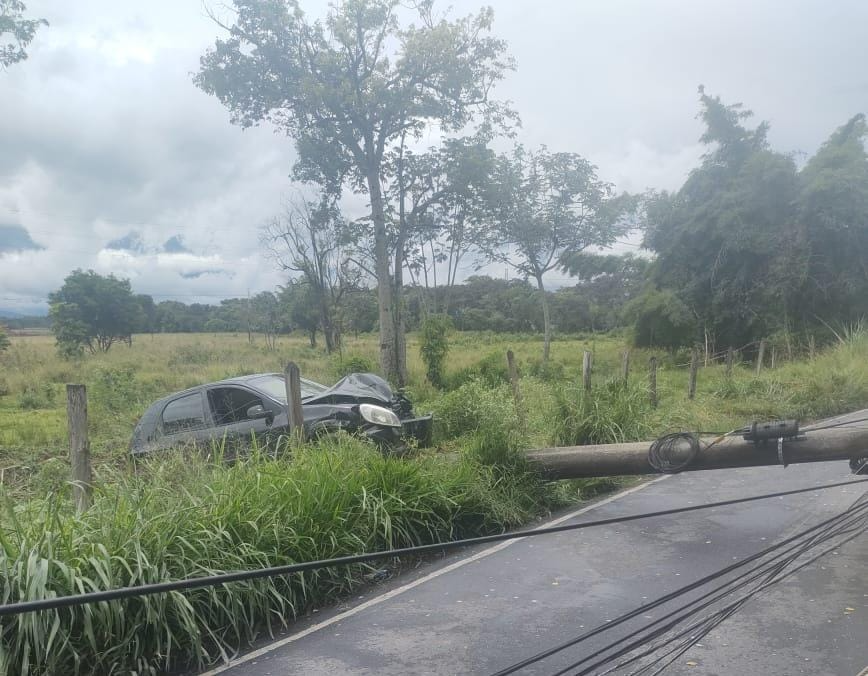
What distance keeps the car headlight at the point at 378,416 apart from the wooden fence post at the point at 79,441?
3302 millimetres

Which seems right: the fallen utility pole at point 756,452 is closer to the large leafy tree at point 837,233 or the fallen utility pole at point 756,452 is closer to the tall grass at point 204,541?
the tall grass at point 204,541

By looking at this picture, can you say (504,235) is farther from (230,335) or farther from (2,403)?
(2,403)

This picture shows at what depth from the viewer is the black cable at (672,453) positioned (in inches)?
260

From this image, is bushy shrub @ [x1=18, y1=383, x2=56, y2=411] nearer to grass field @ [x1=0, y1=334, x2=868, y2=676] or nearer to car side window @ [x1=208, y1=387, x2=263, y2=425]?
grass field @ [x1=0, y1=334, x2=868, y2=676]

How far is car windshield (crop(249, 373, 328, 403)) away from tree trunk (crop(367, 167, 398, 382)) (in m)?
11.5

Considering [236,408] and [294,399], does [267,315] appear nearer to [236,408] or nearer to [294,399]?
[236,408]

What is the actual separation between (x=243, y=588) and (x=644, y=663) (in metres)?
2.62

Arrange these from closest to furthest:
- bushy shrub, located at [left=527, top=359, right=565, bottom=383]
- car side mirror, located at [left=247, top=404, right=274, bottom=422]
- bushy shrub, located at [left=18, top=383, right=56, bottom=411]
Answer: car side mirror, located at [left=247, top=404, right=274, bottom=422]
bushy shrub, located at [left=18, top=383, right=56, bottom=411]
bushy shrub, located at [left=527, top=359, right=565, bottom=383]

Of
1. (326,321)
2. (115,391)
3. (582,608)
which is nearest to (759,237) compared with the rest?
(326,321)

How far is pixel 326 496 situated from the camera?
20.1 ft

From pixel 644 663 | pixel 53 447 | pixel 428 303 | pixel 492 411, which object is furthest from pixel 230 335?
pixel 644 663

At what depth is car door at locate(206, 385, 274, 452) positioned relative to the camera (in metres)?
8.49

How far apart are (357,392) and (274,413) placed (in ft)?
3.61

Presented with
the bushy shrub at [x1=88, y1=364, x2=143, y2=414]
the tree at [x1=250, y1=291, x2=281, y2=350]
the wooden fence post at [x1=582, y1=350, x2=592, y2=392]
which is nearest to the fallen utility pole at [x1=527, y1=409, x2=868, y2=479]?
the wooden fence post at [x1=582, y1=350, x2=592, y2=392]
